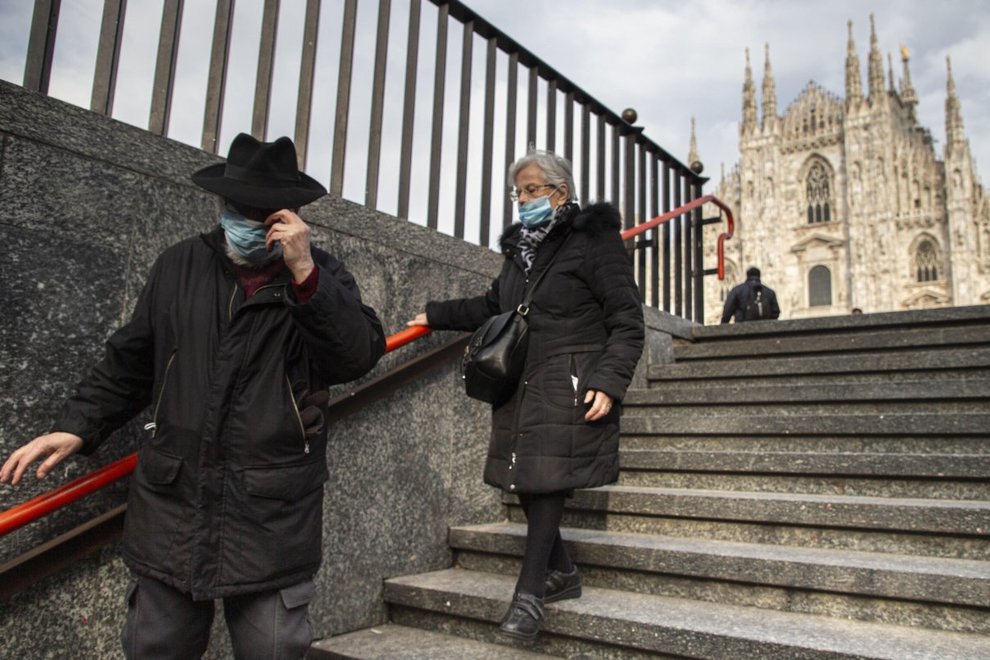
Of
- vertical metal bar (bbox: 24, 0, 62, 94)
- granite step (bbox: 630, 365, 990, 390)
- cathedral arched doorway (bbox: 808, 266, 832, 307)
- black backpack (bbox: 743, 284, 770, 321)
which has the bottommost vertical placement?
granite step (bbox: 630, 365, 990, 390)

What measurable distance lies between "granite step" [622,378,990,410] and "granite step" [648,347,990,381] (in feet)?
0.25

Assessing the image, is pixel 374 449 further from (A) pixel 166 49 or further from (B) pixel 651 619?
(A) pixel 166 49

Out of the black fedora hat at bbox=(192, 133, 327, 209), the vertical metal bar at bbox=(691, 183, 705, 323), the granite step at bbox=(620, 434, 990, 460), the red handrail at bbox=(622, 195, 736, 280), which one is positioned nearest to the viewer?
the black fedora hat at bbox=(192, 133, 327, 209)

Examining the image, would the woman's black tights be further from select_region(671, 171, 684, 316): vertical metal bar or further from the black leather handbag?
select_region(671, 171, 684, 316): vertical metal bar

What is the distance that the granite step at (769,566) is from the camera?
235 centimetres

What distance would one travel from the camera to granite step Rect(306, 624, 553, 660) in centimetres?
254

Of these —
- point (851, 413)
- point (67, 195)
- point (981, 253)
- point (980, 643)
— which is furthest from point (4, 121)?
point (981, 253)

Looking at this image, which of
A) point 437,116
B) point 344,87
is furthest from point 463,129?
point 344,87

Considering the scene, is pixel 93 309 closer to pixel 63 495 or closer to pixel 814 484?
pixel 63 495

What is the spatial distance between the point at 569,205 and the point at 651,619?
143 centimetres

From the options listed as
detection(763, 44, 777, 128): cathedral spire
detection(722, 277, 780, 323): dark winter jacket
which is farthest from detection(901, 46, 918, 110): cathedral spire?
detection(722, 277, 780, 323): dark winter jacket

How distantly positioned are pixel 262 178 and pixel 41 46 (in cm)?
107

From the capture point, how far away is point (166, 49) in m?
2.62

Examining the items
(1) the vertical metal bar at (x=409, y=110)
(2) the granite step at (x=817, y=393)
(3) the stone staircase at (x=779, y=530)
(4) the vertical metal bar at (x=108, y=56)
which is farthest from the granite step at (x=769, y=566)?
(4) the vertical metal bar at (x=108, y=56)
